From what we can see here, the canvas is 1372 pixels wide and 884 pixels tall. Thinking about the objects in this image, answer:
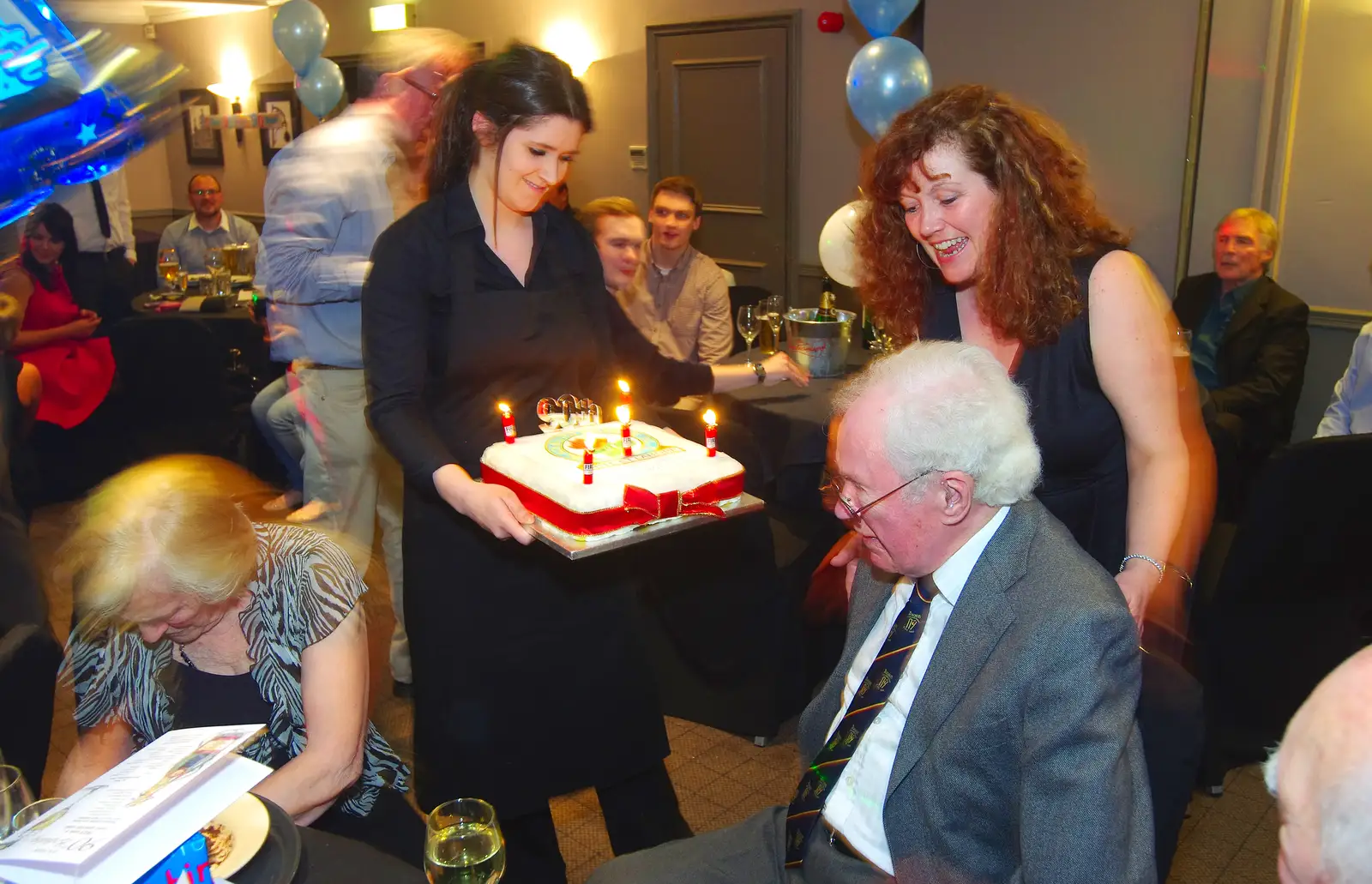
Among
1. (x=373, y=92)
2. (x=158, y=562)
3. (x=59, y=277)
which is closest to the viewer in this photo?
(x=158, y=562)

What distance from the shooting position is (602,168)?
8.57 m

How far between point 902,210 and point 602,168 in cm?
679

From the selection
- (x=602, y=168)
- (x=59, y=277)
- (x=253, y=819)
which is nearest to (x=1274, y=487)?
(x=253, y=819)

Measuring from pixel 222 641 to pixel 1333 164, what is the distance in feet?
16.6

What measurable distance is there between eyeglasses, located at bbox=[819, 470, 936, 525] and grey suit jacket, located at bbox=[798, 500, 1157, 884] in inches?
5.7

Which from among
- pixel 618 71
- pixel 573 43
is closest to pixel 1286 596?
pixel 618 71

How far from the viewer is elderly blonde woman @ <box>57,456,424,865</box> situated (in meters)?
1.64

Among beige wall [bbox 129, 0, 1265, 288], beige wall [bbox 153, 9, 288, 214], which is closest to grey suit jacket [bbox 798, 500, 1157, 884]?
beige wall [bbox 129, 0, 1265, 288]

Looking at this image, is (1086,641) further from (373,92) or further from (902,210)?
(373,92)

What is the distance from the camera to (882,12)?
518cm

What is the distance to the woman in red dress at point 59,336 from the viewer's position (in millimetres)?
5047

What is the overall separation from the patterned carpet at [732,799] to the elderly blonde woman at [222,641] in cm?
83

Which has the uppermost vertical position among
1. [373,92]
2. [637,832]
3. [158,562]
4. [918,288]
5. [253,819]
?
[373,92]

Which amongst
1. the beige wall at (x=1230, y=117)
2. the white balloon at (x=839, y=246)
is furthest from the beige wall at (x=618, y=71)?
the white balloon at (x=839, y=246)
